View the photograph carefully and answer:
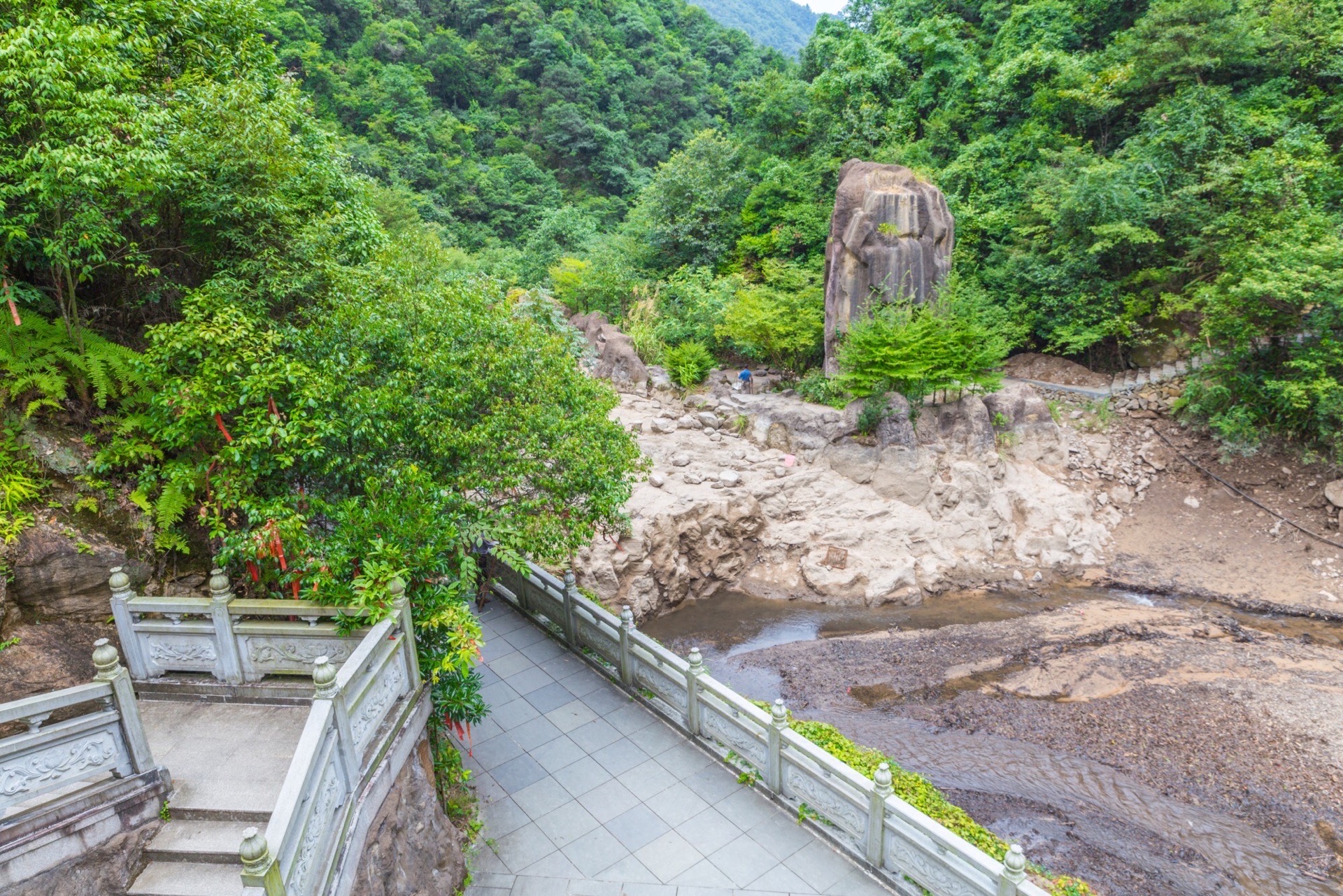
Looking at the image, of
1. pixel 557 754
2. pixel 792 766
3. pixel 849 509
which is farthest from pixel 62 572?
pixel 849 509

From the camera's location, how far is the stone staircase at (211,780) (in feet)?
16.1

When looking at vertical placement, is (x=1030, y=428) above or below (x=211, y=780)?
below

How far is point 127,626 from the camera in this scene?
634 cm

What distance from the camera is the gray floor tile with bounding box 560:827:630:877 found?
712 cm

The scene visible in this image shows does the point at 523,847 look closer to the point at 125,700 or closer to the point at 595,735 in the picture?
the point at 595,735

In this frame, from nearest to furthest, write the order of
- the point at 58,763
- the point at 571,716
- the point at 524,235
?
the point at 58,763
the point at 571,716
the point at 524,235

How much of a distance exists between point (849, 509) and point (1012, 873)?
1123cm

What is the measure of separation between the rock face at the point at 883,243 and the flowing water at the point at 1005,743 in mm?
7786

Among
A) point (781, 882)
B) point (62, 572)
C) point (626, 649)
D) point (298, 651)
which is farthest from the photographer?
point (626, 649)

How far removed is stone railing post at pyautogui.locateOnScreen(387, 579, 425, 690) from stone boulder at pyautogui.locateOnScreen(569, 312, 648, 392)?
16.2 metres

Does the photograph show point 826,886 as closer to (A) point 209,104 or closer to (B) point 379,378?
(B) point 379,378

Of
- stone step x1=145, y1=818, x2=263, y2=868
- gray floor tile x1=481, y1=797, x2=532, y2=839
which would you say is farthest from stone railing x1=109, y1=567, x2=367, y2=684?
gray floor tile x1=481, y1=797, x2=532, y2=839

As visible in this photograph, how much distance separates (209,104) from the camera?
7.58 meters

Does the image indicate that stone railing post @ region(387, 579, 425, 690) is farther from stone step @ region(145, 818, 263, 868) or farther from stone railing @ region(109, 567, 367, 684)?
stone step @ region(145, 818, 263, 868)
